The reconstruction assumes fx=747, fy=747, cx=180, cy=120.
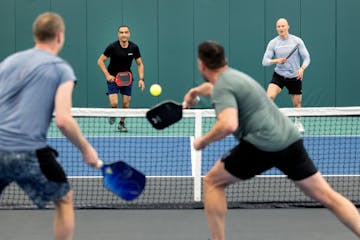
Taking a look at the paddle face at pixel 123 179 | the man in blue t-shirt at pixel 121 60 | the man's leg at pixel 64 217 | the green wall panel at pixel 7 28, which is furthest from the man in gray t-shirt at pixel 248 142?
the green wall panel at pixel 7 28

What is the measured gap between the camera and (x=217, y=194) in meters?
4.33

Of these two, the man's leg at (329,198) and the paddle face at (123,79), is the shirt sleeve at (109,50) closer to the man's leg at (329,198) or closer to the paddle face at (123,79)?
the paddle face at (123,79)

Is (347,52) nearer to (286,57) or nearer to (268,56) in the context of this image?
(286,57)

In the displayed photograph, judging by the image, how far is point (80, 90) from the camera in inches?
583

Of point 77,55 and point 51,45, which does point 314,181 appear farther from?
point 77,55

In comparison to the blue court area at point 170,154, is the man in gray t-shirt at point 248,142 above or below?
above

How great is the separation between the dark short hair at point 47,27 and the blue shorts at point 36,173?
21.8 inches

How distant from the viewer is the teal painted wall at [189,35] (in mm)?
14484

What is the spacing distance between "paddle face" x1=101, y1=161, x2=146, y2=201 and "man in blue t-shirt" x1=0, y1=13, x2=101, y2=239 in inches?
14.2

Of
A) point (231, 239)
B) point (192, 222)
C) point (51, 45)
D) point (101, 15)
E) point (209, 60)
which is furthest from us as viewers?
point (101, 15)

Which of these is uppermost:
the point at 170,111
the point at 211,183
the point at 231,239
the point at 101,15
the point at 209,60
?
the point at 101,15

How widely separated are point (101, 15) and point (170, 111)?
10163 millimetres

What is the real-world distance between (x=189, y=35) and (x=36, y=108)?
11113 mm

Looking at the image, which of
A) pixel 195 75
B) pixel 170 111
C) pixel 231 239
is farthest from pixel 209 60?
pixel 195 75
